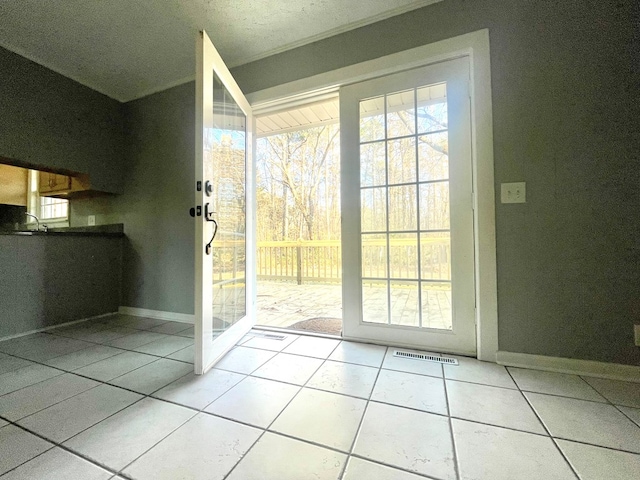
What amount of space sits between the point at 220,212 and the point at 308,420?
133 centimetres

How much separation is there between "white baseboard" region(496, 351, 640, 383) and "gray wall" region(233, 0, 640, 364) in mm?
38

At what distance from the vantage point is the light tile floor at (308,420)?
32.6 inches

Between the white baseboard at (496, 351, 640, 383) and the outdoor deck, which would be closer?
the white baseboard at (496, 351, 640, 383)

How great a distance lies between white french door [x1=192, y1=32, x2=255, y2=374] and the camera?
1.45 metres

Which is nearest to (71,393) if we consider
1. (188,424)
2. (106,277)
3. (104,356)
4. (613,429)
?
(104,356)

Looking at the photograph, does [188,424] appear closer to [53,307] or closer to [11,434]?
[11,434]

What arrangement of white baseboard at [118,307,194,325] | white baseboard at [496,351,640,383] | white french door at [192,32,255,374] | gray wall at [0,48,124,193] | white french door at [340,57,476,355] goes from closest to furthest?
white baseboard at [496,351,640,383]
white french door at [192,32,255,374]
white french door at [340,57,476,355]
gray wall at [0,48,124,193]
white baseboard at [118,307,194,325]

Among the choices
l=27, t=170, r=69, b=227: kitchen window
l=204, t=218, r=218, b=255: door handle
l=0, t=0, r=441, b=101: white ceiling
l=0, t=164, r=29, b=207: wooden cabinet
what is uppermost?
l=0, t=0, r=441, b=101: white ceiling

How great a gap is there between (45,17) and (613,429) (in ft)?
13.4

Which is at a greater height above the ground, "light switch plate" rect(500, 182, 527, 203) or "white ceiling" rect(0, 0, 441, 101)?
"white ceiling" rect(0, 0, 441, 101)

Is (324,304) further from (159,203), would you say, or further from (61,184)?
(61,184)

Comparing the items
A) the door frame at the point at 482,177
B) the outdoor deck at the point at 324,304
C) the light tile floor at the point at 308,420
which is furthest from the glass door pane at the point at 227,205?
the door frame at the point at 482,177

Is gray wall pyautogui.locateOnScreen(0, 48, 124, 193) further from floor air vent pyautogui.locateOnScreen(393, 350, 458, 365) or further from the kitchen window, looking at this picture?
floor air vent pyautogui.locateOnScreen(393, 350, 458, 365)

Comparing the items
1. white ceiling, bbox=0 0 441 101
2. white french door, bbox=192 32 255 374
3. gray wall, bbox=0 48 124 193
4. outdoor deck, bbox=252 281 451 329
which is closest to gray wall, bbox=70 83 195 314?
gray wall, bbox=0 48 124 193
